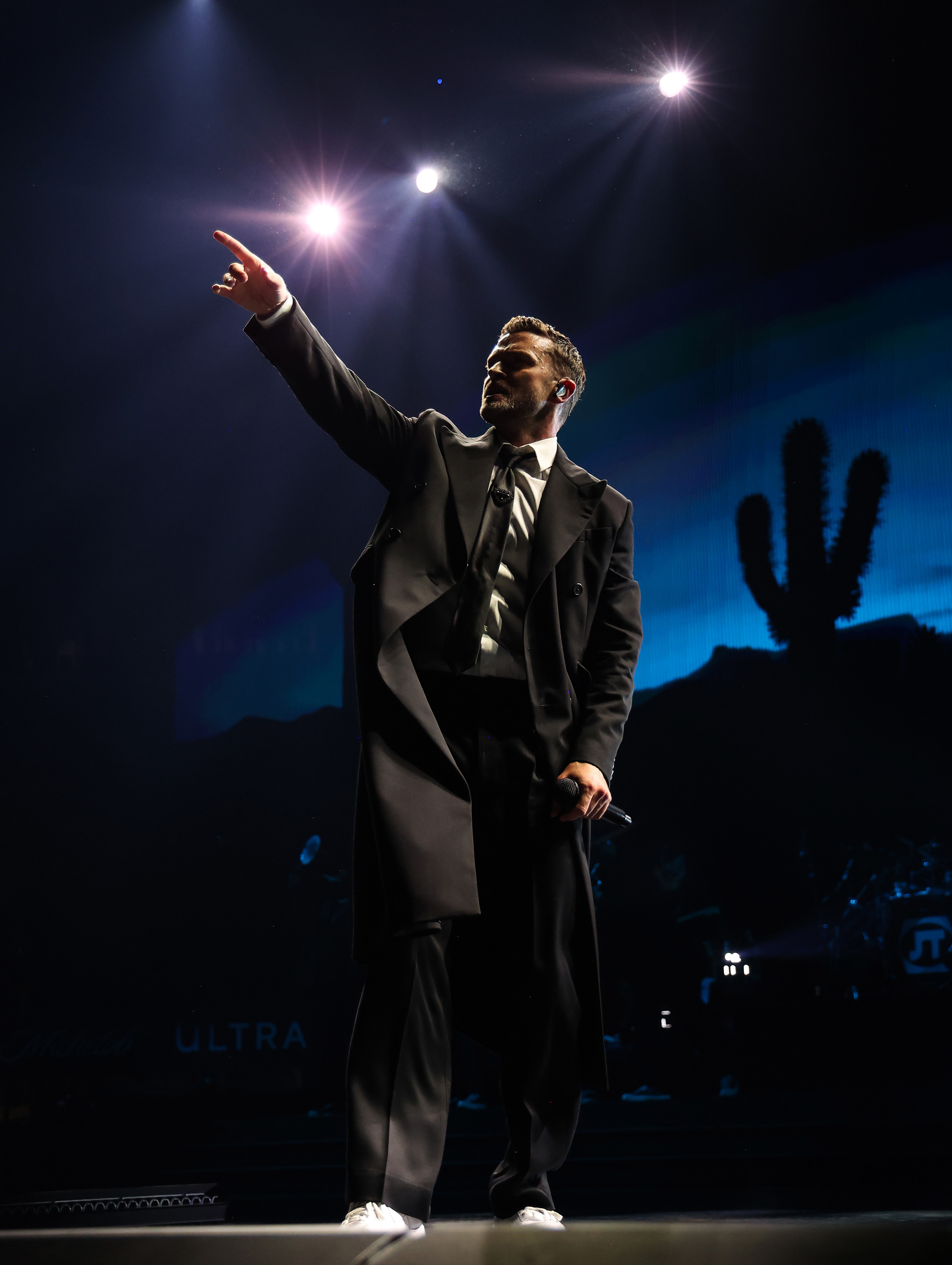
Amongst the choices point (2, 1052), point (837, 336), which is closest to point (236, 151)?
point (837, 336)

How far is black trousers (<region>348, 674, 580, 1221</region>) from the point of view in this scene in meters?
1.30

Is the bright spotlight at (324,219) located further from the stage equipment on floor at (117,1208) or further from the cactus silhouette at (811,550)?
the stage equipment on floor at (117,1208)

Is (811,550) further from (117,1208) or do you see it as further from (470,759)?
(470,759)

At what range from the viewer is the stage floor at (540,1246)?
0.83 m

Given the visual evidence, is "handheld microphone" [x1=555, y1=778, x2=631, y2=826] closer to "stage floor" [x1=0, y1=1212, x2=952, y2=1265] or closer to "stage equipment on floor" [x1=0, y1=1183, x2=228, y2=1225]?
"stage floor" [x1=0, y1=1212, x2=952, y2=1265]

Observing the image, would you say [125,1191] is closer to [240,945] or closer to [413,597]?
[413,597]

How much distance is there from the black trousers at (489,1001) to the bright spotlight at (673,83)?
5261 mm

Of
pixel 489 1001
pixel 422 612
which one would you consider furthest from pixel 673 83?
pixel 489 1001

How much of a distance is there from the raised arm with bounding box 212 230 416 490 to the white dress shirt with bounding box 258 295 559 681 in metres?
0.02

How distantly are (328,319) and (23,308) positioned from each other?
179cm

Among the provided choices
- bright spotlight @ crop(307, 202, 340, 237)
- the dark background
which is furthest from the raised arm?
bright spotlight @ crop(307, 202, 340, 237)

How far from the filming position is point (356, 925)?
1.42m

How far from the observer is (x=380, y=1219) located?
1.18m

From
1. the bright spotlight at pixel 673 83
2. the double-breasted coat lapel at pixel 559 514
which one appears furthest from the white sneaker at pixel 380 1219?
the bright spotlight at pixel 673 83
